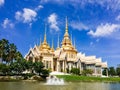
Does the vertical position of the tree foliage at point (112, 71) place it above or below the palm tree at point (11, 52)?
below

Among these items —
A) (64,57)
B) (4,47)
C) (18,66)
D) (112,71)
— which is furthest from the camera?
(112,71)

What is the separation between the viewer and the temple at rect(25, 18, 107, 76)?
8450cm

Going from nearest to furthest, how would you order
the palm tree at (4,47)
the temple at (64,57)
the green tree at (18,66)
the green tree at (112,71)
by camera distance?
the green tree at (18,66) < the palm tree at (4,47) < the temple at (64,57) < the green tree at (112,71)

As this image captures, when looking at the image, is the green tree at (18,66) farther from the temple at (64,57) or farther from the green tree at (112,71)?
the green tree at (112,71)

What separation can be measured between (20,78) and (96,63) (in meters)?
47.9

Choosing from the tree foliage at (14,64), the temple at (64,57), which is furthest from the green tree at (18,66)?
the temple at (64,57)

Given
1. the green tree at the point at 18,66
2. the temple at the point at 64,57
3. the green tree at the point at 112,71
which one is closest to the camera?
the green tree at the point at 18,66

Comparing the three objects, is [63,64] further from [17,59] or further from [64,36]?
[17,59]

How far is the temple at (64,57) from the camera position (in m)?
84.5

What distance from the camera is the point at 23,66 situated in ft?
208

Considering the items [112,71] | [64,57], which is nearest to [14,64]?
[64,57]

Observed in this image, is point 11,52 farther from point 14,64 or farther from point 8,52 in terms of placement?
point 14,64

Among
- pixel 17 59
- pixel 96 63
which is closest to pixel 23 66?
pixel 17 59

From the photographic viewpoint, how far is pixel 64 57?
291 ft
